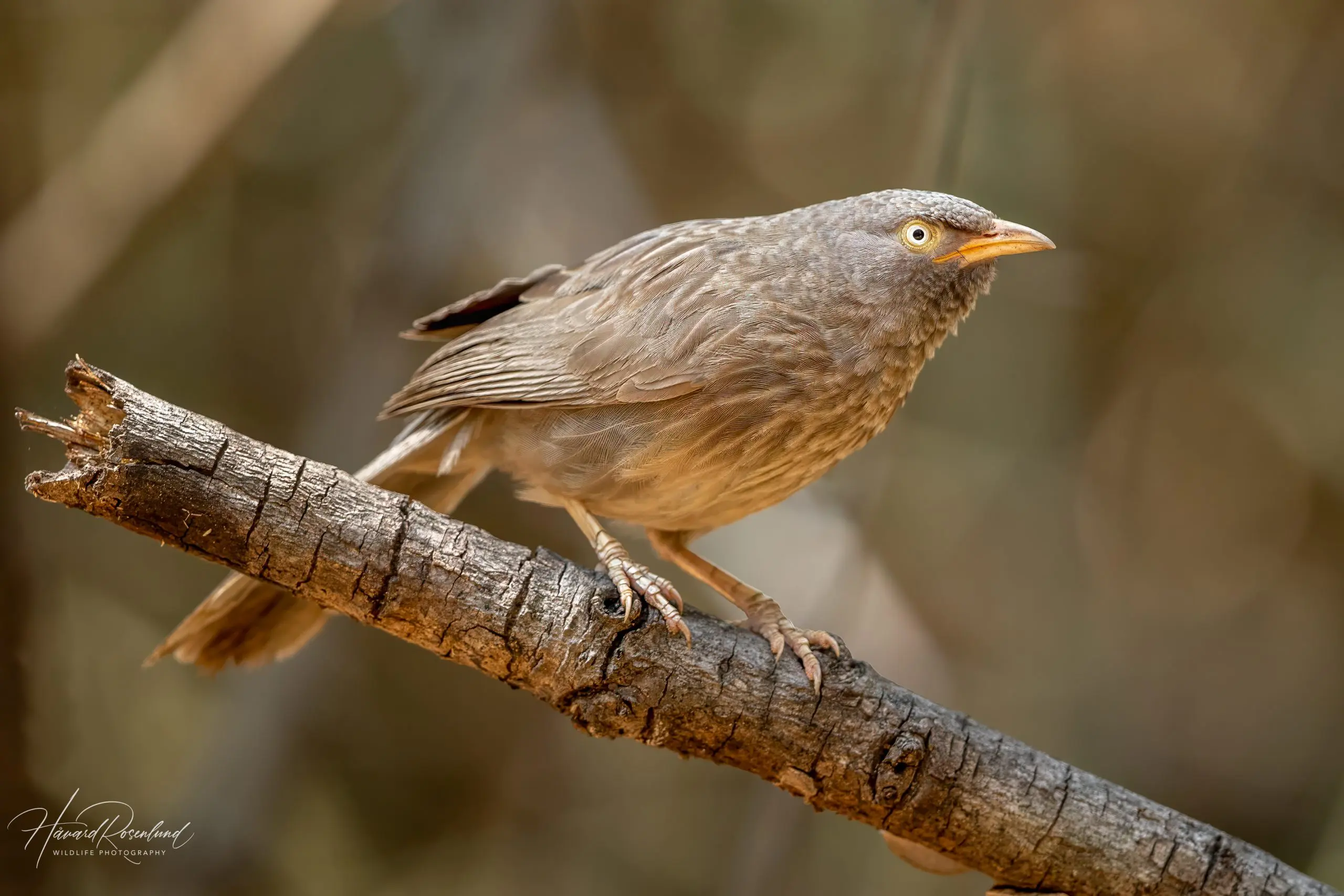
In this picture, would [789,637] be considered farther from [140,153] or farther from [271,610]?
[140,153]

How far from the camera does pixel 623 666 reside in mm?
2486

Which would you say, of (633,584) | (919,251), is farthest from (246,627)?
(919,251)

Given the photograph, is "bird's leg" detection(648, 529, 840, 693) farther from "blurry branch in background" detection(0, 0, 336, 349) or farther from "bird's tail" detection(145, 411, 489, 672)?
"blurry branch in background" detection(0, 0, 336, 349)

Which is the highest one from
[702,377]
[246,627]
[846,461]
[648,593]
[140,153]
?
[846,461]

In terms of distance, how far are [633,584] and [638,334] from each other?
2.39 ft

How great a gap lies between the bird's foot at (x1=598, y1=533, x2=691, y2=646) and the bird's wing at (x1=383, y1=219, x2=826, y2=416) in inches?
17.8

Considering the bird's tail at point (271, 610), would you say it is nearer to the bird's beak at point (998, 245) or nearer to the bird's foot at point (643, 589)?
the bird's foot at point (643, 589)

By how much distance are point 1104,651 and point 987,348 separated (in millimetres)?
1710

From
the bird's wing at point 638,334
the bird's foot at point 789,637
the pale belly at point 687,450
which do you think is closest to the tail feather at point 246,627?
the bird's wing at point 638,334

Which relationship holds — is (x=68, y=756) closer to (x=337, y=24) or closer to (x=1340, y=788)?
(x=337, y=24)

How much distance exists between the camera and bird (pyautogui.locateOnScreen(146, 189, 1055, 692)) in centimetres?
287

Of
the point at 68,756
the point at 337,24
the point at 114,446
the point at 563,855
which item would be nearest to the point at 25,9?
the point at 337,24

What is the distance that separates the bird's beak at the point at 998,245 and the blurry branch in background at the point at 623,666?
1.21 meters

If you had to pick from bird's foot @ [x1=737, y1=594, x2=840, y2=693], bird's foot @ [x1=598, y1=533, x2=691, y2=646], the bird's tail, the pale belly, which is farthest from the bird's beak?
the bird's tail
